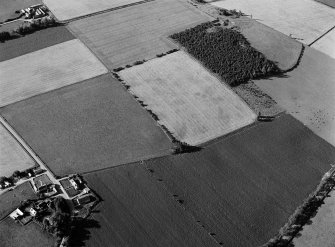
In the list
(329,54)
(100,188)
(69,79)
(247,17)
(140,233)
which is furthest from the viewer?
(247,17)

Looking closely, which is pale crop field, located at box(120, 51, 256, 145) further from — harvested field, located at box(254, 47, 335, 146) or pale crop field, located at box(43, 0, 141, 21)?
pale crop field, located at box(43, 0, 141, 21)

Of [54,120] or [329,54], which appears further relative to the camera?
[329,54]

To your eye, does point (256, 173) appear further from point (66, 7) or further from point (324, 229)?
point (66, 7)

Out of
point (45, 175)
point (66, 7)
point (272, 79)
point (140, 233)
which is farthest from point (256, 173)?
point (66, 7)

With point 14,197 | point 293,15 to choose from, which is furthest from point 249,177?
point 293,15

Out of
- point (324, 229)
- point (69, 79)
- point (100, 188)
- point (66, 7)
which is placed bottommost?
point (324, 229)
